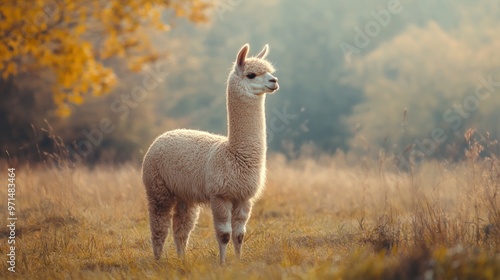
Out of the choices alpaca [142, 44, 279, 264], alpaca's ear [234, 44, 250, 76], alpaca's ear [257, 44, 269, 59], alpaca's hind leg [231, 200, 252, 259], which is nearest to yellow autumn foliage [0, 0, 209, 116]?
alpaca [142, 44, 279, 264]

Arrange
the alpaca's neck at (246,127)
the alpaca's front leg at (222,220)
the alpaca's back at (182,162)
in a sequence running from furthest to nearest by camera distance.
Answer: the alpaca's back at (182,162) < the alpaca's neck at (246,127) < the alpaca's front leg at (222,220)

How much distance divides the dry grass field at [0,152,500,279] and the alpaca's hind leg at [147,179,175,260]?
7.3 inches

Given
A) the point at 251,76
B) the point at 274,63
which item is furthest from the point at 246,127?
the point at 274,63

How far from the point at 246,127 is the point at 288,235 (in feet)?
6.38

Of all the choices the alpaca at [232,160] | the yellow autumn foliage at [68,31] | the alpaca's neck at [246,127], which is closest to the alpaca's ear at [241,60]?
the alpaca at [232,160]

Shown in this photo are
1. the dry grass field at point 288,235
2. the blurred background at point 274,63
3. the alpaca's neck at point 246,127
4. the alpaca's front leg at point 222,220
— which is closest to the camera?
the dry grass field at point 288,235

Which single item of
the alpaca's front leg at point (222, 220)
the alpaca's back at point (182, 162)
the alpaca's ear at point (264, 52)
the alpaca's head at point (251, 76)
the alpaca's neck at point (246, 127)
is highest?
the alpaca's ear at point (264, 52)

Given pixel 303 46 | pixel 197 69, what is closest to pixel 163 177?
pixel 197 69

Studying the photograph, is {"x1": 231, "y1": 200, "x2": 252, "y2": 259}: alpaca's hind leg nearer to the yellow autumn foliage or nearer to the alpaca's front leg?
the alpaca's front leg

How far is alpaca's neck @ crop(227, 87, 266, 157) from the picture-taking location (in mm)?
6496

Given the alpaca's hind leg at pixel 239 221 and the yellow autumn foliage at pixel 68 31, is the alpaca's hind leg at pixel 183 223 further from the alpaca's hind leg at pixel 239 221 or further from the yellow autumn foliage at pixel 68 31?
the yellow autumn foliage at pixel 68 31

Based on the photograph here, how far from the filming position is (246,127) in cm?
653

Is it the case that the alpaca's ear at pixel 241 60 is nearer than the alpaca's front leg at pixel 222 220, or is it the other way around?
the alpaca's front leg at pixel 222 220

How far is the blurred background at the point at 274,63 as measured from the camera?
13398 millimetres
